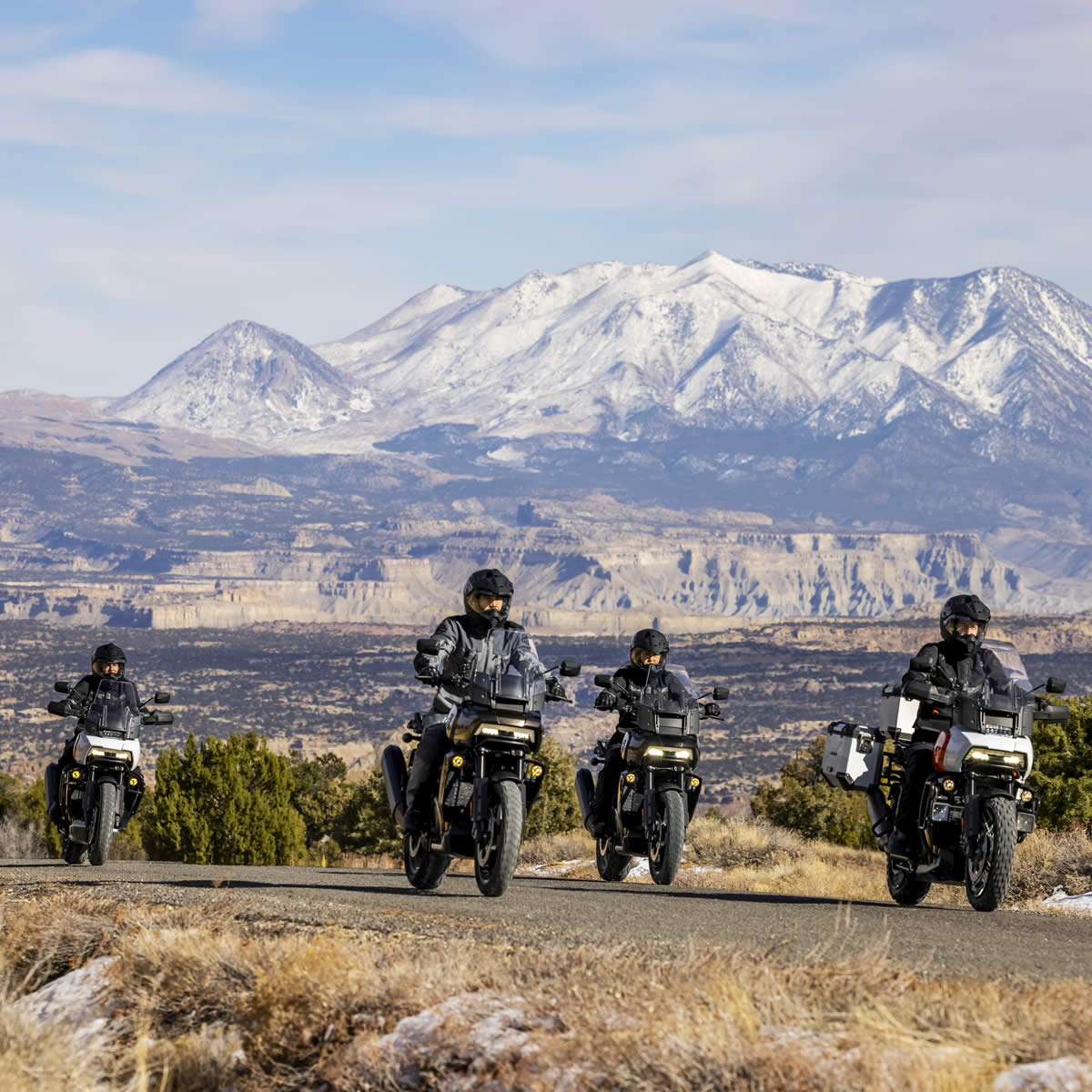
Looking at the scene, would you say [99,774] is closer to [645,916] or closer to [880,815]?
[645,916]

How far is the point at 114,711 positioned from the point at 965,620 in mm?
10366

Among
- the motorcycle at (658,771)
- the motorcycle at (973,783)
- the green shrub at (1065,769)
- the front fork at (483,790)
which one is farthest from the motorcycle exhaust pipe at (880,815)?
the green shrub at (1065,769)

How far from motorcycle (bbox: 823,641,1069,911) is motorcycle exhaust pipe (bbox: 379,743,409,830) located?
4080 millimetres

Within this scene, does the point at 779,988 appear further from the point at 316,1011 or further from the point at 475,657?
the point at 475,657

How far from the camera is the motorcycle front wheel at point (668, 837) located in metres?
16.3

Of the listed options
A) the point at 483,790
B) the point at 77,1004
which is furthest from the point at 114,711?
the point at 77,1004

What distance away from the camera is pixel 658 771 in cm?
1673

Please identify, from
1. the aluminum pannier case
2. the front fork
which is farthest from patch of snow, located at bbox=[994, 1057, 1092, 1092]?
the aluminum pannier case

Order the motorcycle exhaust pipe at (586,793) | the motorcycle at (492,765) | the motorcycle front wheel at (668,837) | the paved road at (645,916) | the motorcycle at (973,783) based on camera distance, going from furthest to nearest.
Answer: the motorcycle exhaust pipe at (586,793) → the motorcycle front wheel at (668,837) → the motorcycle at (492,765) → the motorcycle at (973,783) → the paved road at (645,916)

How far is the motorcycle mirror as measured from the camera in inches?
552

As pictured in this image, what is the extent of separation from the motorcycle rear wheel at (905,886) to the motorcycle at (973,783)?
0.01 meters

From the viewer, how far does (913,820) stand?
14320 mm

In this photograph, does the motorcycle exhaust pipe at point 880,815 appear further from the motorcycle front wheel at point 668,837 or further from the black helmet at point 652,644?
the black helmet at point 652,644

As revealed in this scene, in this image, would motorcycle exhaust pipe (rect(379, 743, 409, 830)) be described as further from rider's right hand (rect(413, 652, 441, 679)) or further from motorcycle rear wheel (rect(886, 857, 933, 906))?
motorcycle rear wheel (rect(886, 857, 933, 906))
